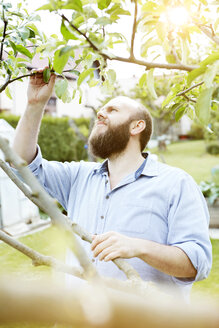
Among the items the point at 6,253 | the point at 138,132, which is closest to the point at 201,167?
the point at 6,253

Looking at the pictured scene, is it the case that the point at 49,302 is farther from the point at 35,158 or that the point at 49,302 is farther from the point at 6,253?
the point at 6,253

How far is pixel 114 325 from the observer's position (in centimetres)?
26

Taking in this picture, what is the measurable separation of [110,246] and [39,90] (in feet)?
2.71

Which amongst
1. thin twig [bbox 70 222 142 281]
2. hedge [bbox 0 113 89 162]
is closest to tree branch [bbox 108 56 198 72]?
thin twig [bbox 70 222 142 281]

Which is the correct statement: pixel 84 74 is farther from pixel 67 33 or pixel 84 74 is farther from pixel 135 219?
pixel 135 219

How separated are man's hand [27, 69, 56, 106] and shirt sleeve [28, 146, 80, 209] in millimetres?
309

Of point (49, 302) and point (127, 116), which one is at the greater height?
point (49, 302)

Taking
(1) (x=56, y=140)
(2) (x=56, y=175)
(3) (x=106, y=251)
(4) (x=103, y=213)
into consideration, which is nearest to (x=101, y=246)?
(3) (x=106, y=251)

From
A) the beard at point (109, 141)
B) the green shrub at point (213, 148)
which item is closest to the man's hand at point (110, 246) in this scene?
the beard at point (109, 141)

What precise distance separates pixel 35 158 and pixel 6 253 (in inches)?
154

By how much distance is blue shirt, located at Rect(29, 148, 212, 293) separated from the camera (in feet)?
5.49

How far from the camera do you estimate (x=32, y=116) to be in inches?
70.9

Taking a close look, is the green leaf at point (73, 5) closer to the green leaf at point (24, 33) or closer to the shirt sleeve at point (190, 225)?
the green leaf at point (24, 33)

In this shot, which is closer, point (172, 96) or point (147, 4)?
point (147, 4)
